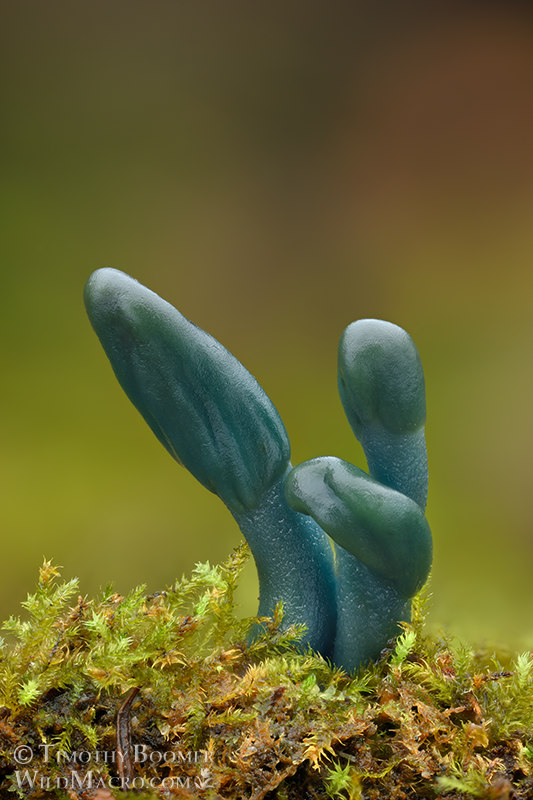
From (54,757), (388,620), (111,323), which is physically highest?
(111,323)

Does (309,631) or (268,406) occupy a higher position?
(268,406)

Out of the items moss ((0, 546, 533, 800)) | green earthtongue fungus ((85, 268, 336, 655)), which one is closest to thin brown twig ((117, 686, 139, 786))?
moss ((0, 546, 533, 800))

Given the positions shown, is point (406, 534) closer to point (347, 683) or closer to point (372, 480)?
point (372, 480)

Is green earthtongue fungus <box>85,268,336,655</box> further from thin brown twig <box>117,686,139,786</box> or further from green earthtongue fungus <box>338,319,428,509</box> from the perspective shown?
thin brown twig <box>117,686,139,786</box>

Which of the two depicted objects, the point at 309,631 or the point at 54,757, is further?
the point at 309,631

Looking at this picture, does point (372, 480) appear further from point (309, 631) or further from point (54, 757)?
point (54, 757)

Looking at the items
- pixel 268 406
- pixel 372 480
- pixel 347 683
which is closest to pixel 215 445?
pixel 268 406

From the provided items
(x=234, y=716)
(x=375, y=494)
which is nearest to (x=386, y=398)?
(x=375, y=494)

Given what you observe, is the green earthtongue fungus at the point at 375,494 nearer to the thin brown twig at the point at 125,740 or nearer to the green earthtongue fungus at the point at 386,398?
the green earthtongue fungus at the point at 386,398
